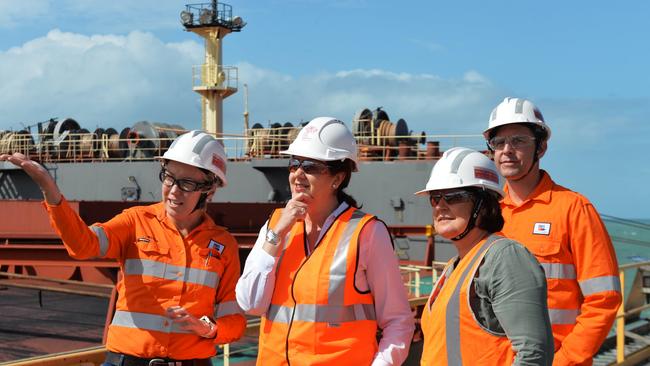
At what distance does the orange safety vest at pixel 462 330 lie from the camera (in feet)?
7.42

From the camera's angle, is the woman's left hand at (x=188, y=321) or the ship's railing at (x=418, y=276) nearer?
the woman's left hand at (x=188, y=321)

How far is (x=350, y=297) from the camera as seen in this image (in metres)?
2.66

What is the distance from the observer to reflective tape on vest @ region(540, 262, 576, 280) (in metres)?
3.22

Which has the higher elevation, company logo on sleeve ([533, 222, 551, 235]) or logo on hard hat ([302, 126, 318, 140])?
logo on hard hat ([302, 126, 318, 140])

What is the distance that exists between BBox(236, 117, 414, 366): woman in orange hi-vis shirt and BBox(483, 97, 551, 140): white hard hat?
0.89 meters

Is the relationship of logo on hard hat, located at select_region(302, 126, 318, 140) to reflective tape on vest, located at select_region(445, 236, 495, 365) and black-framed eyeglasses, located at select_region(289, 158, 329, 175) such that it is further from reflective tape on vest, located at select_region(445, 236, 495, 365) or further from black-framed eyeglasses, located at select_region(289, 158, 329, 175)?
reflective tape on vest, located at select_region(445, 236, 495, 365)

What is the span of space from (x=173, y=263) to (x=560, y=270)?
1724 millimetres

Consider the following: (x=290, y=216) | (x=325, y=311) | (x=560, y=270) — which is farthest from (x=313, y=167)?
(x=560, y=270)

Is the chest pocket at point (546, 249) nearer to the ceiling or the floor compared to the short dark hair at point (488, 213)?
nearer to the floor

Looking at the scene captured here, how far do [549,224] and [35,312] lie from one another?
10469 millimetres

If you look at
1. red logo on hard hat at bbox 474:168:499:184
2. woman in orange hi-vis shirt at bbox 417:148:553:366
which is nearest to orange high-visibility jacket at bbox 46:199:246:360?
woman in orange hi-vis shirt at bbox 417:148:553:366

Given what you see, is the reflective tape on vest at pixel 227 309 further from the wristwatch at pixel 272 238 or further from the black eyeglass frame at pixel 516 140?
the black eyeglass frame at pixel 516 140

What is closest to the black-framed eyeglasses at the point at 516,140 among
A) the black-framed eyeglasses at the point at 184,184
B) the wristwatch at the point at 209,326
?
the black-framed eyeglasses at the point at 184,184

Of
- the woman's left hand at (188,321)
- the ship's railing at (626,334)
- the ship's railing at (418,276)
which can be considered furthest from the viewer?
the ship's railing at (418,276)
